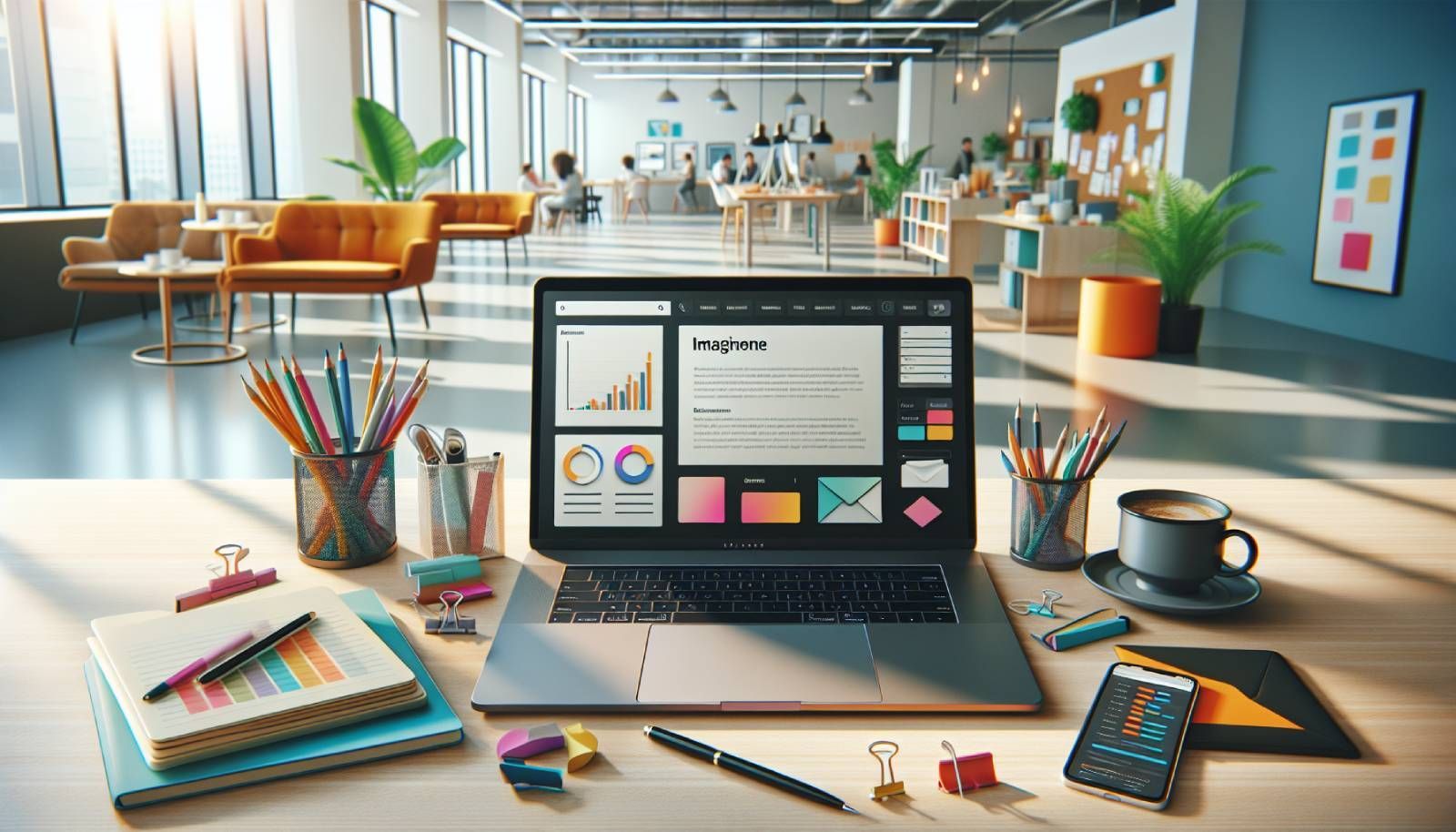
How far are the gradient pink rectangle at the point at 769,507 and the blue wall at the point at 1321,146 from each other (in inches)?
259

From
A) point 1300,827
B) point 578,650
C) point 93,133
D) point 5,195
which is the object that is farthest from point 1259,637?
point 93,133

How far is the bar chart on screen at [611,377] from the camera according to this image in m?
1.08

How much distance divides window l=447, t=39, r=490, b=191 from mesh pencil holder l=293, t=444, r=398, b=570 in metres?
14.1

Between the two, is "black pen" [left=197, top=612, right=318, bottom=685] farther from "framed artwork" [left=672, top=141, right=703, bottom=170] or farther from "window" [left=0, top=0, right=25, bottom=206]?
"framed artwork" [left=672, top=141, right=703, bottom=170]

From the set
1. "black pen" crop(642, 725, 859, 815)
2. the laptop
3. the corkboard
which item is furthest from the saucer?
the corkboard

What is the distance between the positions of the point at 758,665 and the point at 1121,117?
972cm

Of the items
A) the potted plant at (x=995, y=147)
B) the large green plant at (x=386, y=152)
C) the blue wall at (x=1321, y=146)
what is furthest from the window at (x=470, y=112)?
the blue wall at (x=1321, y=146)

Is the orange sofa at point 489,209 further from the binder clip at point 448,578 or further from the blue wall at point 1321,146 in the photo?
the binder clip at point 448,578

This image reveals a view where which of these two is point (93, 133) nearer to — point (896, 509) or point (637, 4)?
point (896, 509)

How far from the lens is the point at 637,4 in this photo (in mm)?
16562

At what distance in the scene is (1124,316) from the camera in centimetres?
622

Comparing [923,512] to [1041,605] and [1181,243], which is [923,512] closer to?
[1041,605]

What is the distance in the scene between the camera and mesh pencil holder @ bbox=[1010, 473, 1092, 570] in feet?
3.51

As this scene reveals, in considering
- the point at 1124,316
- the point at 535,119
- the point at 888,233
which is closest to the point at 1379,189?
the point at 1124,316
